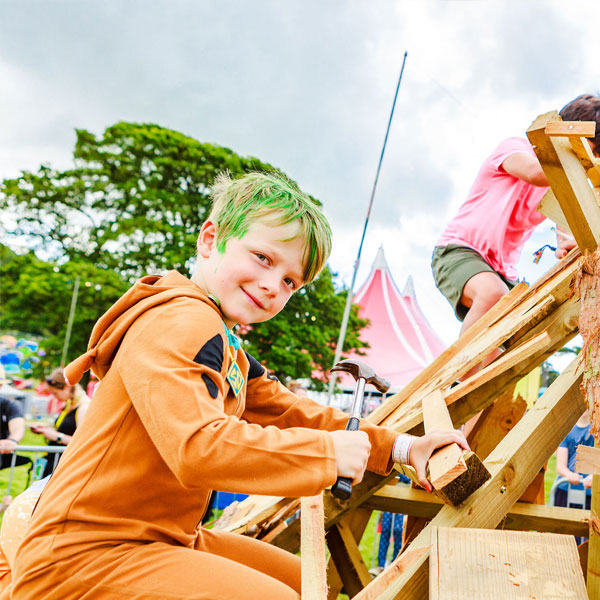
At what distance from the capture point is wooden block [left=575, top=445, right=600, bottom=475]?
50.3 inches

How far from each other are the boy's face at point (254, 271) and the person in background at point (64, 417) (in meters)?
4.35

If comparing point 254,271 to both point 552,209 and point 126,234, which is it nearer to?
point 552,209

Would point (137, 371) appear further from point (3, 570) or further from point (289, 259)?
point (3, 570)

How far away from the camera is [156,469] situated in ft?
4.09

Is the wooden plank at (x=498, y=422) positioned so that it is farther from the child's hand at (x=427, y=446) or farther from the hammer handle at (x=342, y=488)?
the hammer handle at (x=342, y=488)

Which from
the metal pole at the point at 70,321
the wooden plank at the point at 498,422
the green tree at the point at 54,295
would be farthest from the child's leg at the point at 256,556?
the green tree at the point at 54,295

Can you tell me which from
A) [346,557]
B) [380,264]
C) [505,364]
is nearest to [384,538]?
[346,557]

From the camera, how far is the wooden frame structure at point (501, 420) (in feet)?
5.13

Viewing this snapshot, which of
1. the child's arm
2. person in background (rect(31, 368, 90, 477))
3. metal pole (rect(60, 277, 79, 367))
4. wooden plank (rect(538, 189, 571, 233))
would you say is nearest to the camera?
wooden plank (rect(538, 189, 571, 233))

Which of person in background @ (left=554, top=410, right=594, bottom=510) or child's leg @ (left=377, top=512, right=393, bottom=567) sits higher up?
person in background @ (left=554, top=410, right=594, bottom=510)

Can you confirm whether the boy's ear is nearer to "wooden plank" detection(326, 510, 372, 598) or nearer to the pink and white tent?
"wooden plank" detection(326, 510, 372, 598)

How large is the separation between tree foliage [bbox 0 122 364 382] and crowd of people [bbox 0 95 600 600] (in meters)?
15.4

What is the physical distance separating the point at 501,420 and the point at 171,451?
2.06 m

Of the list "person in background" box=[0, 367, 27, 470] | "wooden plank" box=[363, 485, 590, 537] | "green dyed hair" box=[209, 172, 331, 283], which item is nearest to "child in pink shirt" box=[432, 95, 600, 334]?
"wooden plank" box=[363, 485, 590, 537]
